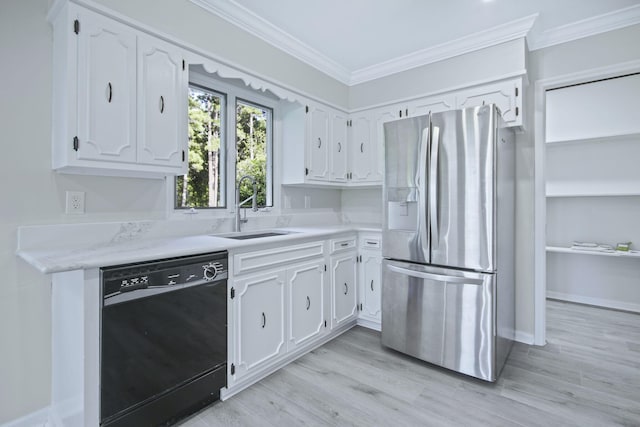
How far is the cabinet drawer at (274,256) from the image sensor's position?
2.06 meters

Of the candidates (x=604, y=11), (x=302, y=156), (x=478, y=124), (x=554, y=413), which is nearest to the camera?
(x=554, y=413)

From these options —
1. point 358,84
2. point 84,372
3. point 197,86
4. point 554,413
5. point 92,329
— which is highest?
point 358,84

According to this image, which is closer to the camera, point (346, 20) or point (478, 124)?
point (478, 124)

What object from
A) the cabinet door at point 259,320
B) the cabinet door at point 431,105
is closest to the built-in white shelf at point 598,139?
the cabinet door at point 431,105

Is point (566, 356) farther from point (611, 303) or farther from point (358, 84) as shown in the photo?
point (358, 84)

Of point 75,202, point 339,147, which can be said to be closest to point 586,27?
point 339,147

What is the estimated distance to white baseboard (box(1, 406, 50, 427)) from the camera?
5.55 feet

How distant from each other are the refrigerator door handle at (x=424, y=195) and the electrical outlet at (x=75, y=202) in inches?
86.0

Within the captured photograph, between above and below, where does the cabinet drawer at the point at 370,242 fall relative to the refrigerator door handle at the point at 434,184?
below

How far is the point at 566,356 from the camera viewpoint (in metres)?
2.61

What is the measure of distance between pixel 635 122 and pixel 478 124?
284cm

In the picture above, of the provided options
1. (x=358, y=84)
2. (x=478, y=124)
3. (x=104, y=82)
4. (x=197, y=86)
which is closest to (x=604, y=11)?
(x=478, y=124)

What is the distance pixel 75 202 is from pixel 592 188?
16.4ft

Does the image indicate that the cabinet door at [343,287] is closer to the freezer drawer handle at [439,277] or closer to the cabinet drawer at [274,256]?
the cabinet drawer at [274,256]
